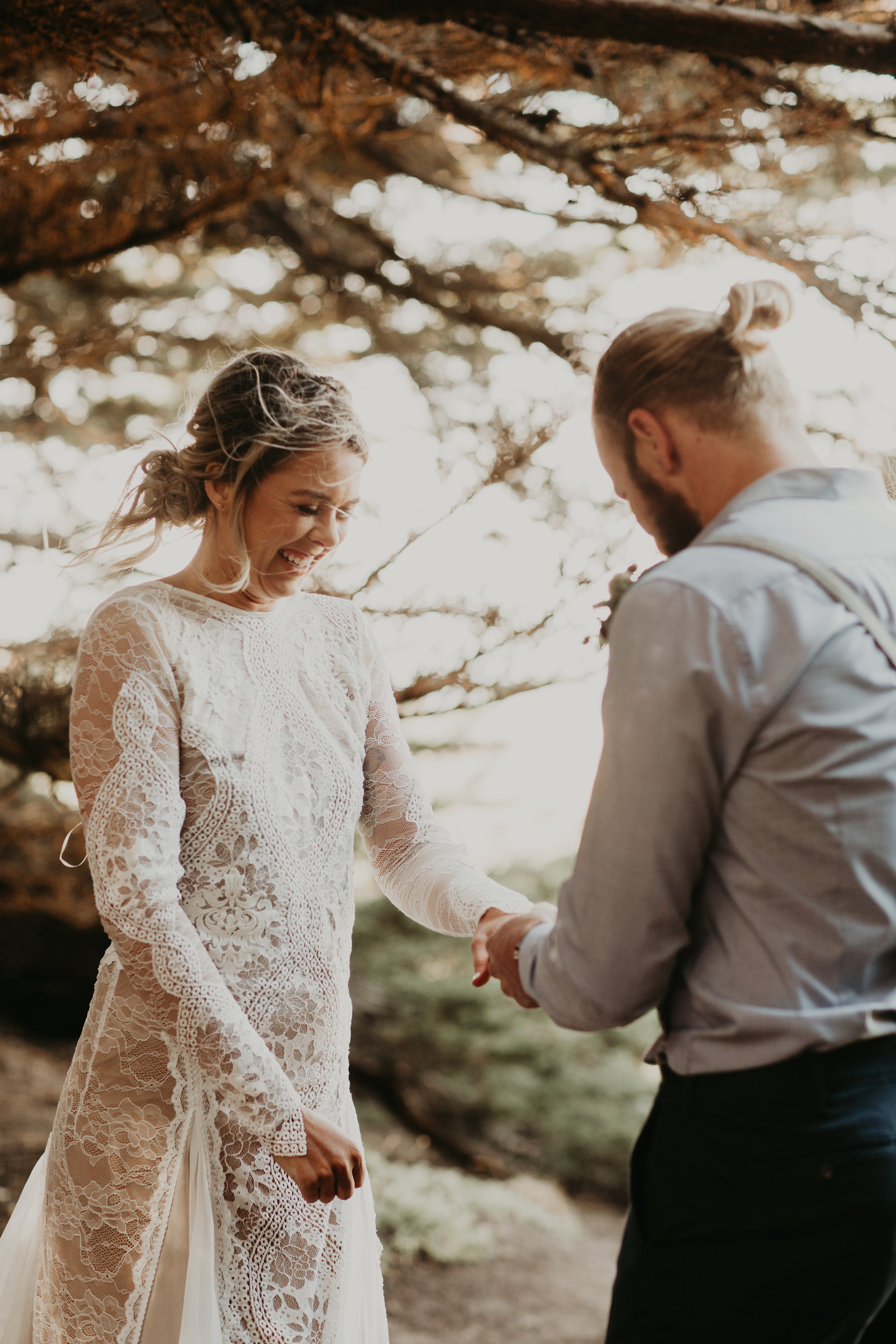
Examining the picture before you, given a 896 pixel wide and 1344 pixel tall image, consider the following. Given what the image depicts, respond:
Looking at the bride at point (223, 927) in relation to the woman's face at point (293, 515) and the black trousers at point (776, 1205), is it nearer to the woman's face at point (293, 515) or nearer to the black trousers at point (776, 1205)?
the woman's face at point (293, 515)

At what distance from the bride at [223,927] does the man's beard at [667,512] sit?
0.75 meters

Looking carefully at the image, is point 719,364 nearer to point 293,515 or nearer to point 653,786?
point 653,786

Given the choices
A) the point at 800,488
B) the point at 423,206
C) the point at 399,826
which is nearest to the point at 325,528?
the point at 399,826

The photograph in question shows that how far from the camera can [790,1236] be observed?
1.22 m

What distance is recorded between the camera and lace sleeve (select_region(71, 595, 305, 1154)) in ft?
5.37

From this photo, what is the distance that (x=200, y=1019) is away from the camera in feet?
5.37

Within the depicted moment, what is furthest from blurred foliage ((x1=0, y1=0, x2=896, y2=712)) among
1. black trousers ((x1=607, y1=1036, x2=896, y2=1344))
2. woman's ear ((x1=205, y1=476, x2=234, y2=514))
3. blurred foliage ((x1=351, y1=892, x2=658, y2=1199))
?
blurred foliage ((x1=351, y1=892, x2=658, y2=1199))

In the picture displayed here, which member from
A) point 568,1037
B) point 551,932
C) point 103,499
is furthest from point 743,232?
point 568,1037

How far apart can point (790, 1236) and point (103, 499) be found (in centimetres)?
423

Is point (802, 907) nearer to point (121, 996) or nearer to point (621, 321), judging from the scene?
point (121, 996)

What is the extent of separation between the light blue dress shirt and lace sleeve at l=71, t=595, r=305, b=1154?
66cm

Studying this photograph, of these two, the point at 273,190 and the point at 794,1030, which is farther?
the point at 273,190

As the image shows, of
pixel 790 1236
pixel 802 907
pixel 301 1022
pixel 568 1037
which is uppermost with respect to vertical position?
pixel 802 907

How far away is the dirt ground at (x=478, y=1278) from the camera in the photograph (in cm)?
423
